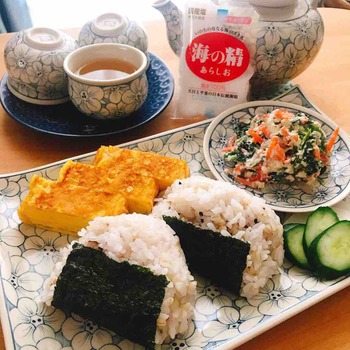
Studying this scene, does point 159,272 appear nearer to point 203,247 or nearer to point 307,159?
point 203,247

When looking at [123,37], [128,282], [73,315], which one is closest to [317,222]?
[128,282]

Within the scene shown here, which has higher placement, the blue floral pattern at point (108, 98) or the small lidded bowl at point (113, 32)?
the small lidded bowl at point (113, 32)

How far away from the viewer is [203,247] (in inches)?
47.9

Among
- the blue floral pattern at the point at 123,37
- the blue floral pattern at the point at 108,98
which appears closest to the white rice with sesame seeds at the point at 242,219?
the blue floral pattern at the point at 108,98

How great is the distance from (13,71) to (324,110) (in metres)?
1.16

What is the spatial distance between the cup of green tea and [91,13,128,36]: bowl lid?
0.08 m

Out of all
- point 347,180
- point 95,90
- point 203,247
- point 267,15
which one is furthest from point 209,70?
point 203,247

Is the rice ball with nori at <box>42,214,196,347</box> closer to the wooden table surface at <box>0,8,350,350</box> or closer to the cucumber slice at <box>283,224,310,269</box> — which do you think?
the wooden table surface at <box>0,8,350,350</box>

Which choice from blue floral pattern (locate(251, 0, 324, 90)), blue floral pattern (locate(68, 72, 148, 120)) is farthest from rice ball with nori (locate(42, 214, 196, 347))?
blue floral pattern (locate(251, 0, 324, 90))

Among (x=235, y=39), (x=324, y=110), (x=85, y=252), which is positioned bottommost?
(x=324, y=110)

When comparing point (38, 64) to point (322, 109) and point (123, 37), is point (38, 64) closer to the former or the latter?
point (123, 37)

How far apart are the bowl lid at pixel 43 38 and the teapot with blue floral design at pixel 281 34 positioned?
37 cm

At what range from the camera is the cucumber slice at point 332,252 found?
46.7 inches

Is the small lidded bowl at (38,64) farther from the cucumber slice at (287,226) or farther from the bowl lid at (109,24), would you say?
the cucumber slice at (287,226)
